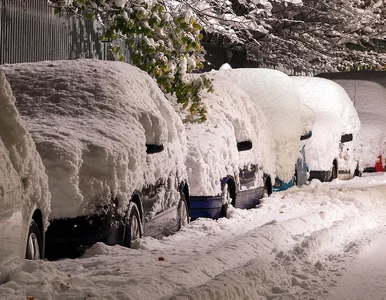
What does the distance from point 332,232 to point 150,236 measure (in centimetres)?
232

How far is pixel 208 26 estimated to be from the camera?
58.9 ft

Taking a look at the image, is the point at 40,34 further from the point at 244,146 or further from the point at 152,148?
the point at 152,148

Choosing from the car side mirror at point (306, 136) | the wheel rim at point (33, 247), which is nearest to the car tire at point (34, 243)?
the wheel rim at point (33, 247)

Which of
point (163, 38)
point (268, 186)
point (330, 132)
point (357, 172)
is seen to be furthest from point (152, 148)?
point (357, 172)

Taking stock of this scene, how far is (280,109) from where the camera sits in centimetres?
1692

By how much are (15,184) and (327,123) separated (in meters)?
13.7

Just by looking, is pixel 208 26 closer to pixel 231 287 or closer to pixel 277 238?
pixel 277 238

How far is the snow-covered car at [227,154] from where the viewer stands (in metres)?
12.4

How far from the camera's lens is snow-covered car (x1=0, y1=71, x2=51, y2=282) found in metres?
6.18

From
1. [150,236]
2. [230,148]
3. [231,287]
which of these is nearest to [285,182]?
[230,148]

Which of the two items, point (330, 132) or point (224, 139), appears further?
point (330, 132)

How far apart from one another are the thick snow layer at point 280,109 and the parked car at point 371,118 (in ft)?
16.5

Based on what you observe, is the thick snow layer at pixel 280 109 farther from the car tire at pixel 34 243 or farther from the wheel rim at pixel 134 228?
the car tire at pixel 34 243

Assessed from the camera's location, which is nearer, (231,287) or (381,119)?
(231,287)
